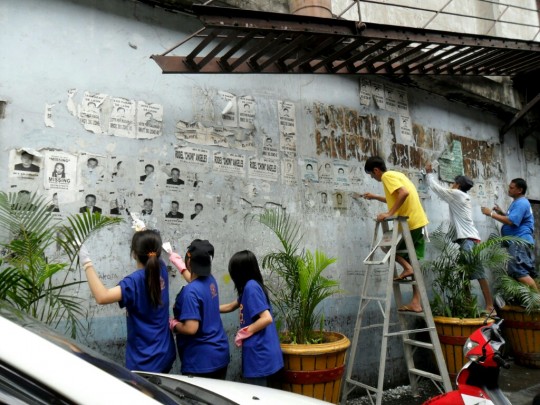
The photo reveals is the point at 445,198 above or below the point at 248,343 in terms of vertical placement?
above

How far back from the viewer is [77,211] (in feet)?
11.9

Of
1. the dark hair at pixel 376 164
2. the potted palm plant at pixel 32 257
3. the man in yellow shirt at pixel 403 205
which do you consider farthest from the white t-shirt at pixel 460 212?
the potted palm plant at pixel 32 257

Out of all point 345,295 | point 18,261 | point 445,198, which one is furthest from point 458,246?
point 18,261

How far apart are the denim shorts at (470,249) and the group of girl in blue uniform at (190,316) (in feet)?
10.1

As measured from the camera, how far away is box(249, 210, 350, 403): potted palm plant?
3627mm

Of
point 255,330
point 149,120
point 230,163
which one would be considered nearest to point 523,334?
point 255,330

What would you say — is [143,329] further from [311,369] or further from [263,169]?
[263,169]

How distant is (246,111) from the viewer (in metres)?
4.68

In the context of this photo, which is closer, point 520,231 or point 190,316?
point 190,316

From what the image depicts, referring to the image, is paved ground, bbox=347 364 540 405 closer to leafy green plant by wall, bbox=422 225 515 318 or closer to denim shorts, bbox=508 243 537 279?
leafy green plant by wall, bbox=422 225 515 318

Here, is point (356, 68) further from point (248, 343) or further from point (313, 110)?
point (248, 343)

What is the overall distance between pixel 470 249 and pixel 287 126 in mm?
2889

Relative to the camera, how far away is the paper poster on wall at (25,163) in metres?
3.41

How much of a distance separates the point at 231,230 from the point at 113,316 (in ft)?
4.45
